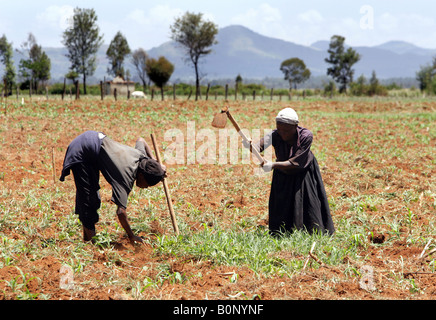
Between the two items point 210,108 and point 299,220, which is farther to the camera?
point 210,108

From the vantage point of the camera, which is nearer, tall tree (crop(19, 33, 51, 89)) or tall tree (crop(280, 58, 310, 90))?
tall tree (crop(19, 33, 51, 89))

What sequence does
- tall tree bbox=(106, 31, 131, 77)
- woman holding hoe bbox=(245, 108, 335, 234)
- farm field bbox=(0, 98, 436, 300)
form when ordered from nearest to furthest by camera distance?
1. farm field bbox=(0, 98, 436, 300)
2. woman holding hoe bbox=(245, 108, 335, 234)
3. tall tree bbox=(106, 31, 131, 77)

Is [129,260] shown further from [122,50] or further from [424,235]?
[122,50]

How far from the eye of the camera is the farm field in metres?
3.56

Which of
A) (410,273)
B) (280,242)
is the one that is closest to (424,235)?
(410,273)

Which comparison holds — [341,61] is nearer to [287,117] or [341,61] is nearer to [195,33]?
[195,33]

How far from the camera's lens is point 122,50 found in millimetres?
80938

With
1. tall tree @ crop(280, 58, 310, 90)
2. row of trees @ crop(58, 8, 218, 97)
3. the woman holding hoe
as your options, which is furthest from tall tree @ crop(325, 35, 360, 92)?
the woman holding hoe

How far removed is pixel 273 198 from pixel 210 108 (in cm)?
1552

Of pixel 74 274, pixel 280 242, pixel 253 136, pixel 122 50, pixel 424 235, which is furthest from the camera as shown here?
pixel 122 50

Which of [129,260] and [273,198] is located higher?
[273,198]

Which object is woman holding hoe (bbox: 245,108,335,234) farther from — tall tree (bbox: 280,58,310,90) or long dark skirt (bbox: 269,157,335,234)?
tall tree (bbox: 280,58,310,90)

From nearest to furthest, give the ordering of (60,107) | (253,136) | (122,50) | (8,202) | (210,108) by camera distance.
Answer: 1. (8,202)
2. (253,136)
3. (60,107)
4. (210,108)
5. (122,50)

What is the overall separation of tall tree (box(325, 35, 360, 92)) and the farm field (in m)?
60.6
